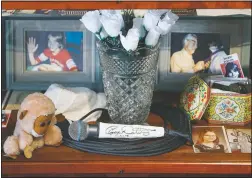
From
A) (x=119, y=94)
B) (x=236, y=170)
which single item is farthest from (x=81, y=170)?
(x=236, y=170)

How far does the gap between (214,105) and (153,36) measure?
10.5 inches

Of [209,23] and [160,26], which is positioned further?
[209,23]

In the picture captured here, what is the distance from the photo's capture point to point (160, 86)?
1.49 meters

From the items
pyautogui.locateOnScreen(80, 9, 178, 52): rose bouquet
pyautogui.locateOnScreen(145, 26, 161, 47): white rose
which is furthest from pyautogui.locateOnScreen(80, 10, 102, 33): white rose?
pyautogui.locateOnScreen(145, 26, 161, 47): white rose

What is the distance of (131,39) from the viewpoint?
1150 millimetres

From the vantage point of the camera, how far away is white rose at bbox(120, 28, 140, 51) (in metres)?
1.15

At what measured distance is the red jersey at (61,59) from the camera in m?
1.46

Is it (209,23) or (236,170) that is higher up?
(209,23)

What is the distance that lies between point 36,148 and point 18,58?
0.32m

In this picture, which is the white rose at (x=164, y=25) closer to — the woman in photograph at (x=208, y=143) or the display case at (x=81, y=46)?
the display case at (x=81, y=46)

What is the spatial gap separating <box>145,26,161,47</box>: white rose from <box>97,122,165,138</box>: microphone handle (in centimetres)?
19

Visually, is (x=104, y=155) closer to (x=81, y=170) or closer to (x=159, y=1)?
(x=81, y=170)

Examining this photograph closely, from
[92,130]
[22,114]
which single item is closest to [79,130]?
[92,130]
